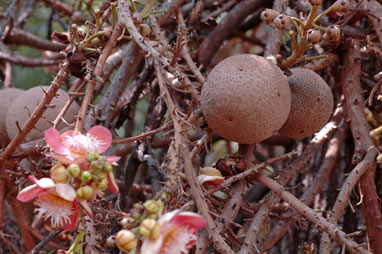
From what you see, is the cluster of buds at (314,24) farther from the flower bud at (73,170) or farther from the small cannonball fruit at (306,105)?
the flower bud at (73,170)

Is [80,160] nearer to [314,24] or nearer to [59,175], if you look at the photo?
[59,175]

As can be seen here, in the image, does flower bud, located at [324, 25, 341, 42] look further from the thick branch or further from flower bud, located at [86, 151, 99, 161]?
flower bud, located at [86, 151, 99, 161]

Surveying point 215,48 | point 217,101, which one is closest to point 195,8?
point 215,48

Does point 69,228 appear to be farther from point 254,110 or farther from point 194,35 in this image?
point 194,35

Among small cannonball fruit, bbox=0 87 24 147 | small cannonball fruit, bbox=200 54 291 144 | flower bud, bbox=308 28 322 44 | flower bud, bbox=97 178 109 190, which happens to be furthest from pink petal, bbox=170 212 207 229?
small cannonball fruit, bbox=0 87 24 147

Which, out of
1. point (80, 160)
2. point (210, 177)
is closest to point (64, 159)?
point (80, 160)

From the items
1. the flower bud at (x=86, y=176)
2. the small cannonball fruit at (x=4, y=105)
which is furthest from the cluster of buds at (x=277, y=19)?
the small cannonball fruit at (x=4, y=105)
